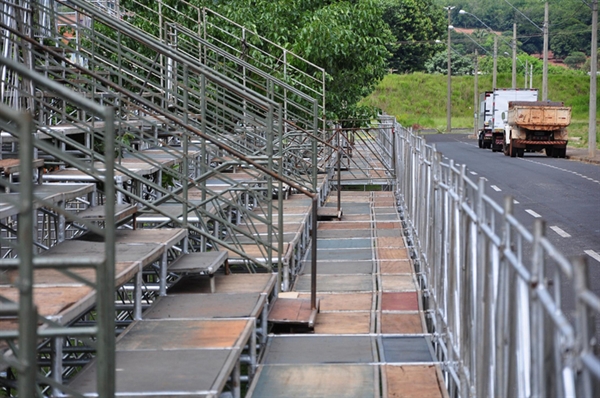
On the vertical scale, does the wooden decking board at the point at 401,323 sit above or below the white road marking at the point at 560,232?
below

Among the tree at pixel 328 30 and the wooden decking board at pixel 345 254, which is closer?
the wooden decking board at pixel 345 254

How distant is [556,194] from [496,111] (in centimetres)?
2383

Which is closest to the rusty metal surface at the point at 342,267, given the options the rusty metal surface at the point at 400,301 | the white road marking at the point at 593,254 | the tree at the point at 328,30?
the rusty metal surface at the point at 400,301

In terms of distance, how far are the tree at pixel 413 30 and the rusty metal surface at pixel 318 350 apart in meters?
83.8

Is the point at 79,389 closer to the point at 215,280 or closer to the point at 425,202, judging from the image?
the point at 215,280

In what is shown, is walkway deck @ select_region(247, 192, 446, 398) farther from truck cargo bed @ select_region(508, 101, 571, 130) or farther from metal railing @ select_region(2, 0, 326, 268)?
truck cargo bed @ select_region(508, 101, 571, 130)

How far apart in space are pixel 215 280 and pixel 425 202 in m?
2.34

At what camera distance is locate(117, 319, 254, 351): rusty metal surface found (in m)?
6.43

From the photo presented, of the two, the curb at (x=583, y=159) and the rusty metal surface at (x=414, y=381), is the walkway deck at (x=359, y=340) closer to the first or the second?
the rusty metal surface at (x=414, y=381)

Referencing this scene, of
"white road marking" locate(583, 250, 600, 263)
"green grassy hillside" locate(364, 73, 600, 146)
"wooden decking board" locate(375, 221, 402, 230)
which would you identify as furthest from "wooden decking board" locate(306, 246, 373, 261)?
"green grassy hillside" locate(364, 73, 600, 146)

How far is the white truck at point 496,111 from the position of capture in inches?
1770

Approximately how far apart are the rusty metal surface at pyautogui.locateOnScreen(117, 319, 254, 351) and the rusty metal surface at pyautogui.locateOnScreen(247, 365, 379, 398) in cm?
39

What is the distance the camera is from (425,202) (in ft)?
32.1

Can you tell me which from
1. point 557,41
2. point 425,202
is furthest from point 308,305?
point 557,41
